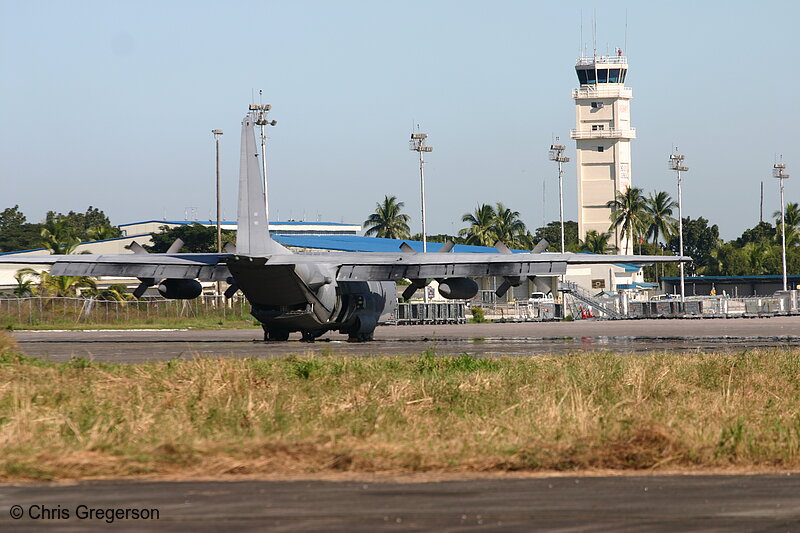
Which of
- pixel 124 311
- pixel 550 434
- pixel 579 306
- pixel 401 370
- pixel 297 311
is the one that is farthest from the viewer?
pixel 579 306

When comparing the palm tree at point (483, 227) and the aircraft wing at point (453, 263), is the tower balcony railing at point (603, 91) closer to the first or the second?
the palm tree at point (483, 227)

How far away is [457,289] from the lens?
37750 millimetres

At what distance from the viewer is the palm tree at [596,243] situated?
13262 centimetres

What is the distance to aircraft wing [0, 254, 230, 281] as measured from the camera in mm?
38438

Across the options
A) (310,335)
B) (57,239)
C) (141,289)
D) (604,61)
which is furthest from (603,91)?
(141,289)

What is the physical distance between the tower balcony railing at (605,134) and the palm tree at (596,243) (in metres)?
14.5

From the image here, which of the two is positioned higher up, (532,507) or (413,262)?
(413,262)

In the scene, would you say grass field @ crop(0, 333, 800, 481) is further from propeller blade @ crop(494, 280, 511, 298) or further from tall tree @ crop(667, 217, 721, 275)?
tall tree @ crop(667, 217, 721, 275)

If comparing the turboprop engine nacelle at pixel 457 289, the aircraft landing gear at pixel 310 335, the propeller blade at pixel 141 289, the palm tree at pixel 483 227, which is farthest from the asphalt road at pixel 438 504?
the palm tree at pixel 483 227

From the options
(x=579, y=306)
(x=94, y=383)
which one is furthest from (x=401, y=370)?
(x=579, y=306)

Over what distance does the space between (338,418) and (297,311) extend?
878 inches

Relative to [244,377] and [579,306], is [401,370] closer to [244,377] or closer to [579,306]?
[244,377]

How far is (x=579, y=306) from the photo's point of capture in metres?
77.3

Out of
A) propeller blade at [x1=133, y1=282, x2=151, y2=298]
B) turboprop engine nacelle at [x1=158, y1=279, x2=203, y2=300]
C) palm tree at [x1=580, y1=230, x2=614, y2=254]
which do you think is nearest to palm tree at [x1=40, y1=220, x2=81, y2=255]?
propeller blade at [x1=133, y1=282, x2=151, y2=298]
